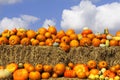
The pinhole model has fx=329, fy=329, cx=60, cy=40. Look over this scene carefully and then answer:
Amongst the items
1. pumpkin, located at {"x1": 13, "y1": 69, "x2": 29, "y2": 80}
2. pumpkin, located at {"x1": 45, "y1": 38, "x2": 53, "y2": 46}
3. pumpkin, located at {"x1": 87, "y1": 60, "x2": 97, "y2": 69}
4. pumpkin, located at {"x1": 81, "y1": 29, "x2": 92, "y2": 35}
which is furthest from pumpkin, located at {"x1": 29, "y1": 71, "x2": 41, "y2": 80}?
pumpkin, located at {"x1": 81, "y1": 29, "x2": 92, "y2": 35}

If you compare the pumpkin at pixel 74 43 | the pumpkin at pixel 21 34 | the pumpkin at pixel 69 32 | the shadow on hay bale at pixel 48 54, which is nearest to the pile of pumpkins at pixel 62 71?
the shadow on hay bale at pixel 48 54

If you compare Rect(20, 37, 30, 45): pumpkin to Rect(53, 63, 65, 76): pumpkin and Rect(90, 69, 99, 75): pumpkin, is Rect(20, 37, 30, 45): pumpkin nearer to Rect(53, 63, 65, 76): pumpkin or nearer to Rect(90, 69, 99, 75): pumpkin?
Rect(53, 63, 65, 76): pumpkin

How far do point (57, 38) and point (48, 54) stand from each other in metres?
1.39

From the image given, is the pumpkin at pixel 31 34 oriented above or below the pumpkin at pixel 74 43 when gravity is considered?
above

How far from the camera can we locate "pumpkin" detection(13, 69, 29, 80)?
11.2m

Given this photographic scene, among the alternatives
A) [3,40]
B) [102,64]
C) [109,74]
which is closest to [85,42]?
[102,64]

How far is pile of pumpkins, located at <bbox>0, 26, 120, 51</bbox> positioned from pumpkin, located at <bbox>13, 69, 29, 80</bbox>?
1.67 metres

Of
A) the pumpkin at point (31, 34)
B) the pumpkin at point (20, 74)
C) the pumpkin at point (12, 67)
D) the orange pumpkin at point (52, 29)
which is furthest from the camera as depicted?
the orange pumpkin at point (52, 29)

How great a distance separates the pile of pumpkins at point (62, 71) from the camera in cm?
1127

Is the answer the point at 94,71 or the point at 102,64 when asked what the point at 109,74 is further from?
the point at 102,64

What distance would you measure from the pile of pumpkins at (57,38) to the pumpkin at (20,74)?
5.49 feet

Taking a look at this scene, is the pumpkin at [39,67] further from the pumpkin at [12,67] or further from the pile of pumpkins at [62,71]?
the pumpkin at [12,67]

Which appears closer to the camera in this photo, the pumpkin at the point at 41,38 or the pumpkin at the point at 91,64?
the pumpkin at the point at 91,64

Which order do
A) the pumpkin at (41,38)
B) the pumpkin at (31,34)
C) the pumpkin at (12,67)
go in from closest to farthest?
1. the pumpkin at (12,67)
2. the pumpkin at (41,38)
3. the pumpkin at (31,34)
